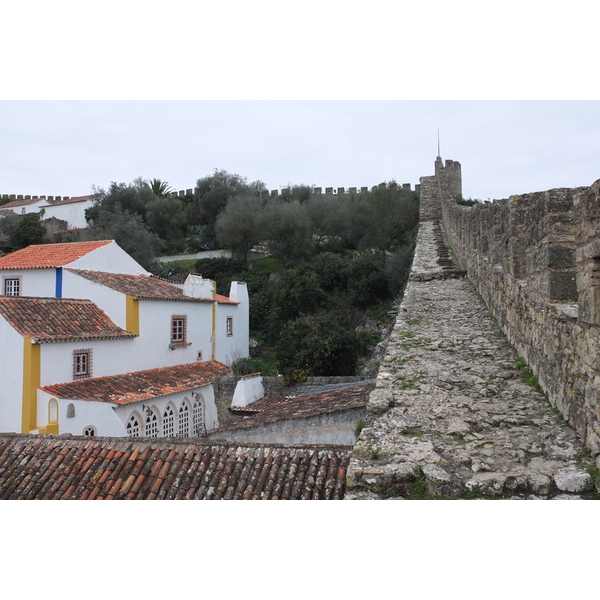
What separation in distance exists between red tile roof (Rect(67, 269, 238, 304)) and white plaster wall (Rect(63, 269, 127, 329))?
0.51 ft

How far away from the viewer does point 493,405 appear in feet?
11.8

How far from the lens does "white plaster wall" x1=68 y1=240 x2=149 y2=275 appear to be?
18719mm

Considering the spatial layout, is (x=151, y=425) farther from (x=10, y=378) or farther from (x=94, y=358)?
(x=10, y=378)

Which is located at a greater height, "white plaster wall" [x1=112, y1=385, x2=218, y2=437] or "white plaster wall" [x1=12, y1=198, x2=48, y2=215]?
"white plaster wall" [x1=12, y1=198, x2=48, y2=215]

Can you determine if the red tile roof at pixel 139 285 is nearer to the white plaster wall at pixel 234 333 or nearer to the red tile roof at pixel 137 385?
the white plaster wall at pixel 234 333

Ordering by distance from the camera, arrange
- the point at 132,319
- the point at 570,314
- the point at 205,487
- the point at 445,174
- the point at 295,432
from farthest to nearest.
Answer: the point at 445,174 < the point at 132,319 < the point at 295,432 < the point at 205,487 < the point at 570,314

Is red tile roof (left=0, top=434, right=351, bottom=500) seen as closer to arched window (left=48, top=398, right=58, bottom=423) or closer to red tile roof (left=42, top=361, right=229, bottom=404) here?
arched window (left=48, top=398, right=58, bottom=423)

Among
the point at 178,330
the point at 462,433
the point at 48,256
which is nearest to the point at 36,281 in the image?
the point at 48,256

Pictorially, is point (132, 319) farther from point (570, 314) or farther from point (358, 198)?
point (358, 198)

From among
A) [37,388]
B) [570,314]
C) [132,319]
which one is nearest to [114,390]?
[37,388]

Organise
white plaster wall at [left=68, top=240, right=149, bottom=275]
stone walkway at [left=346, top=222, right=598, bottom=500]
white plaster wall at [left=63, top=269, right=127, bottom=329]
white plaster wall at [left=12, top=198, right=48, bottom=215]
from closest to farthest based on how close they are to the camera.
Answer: stone walkway at [left=346, top=222, right=598, bottom=500] → white plaster wall at [left=63, top=269, right=127, bottom=329] → white plaster wall at [left=68, top=240, right=149, bottom=275] → white plaster wall at [left=12, top=198, right=48, bottom=215]

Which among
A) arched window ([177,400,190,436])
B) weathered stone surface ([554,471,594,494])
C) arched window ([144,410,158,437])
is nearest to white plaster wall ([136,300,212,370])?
arched window ([177,400,190,436])

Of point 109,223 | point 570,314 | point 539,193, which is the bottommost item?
point 570,314

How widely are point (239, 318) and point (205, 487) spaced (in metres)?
17.0
